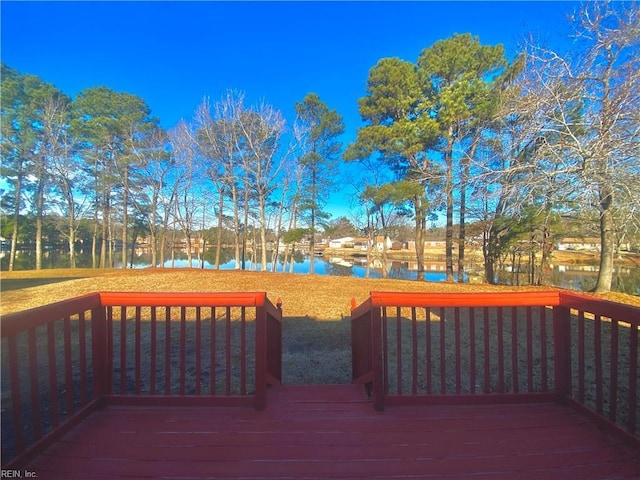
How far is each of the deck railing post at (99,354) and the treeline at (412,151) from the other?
849cm

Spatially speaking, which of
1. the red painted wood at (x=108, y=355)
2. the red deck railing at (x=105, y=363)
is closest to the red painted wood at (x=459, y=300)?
the red deck railing at (x=105, y=363)

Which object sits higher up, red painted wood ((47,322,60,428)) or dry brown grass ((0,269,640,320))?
red painted wood ((47,322,60,428))

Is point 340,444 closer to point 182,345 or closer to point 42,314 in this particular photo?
point 182,345

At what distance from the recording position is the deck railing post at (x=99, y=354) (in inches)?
83.7

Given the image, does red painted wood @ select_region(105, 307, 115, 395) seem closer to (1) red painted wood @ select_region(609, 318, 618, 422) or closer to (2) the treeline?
(1) red painted wood @ select_region(609, 318, 618, 422)

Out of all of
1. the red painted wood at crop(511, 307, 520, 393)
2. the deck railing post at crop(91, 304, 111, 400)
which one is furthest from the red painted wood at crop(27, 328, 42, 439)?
the red painted wood at crop(511, 307, 520, 393)

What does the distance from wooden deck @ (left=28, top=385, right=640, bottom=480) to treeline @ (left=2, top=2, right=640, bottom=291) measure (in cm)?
705

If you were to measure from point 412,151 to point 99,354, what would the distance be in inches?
500

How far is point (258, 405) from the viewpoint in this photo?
213 cm

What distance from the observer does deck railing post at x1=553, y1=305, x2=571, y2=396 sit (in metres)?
2.21

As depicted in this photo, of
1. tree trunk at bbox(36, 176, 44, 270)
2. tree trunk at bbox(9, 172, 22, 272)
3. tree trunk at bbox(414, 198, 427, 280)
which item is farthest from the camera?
tree trunk at bbox(36, 176, 44, 270)

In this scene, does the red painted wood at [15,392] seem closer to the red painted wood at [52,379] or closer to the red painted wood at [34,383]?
the red painted wood at [34,383]

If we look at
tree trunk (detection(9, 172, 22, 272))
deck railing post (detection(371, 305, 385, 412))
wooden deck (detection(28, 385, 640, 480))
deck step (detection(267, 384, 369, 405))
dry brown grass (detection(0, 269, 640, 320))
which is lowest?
dry brown grass (detection(0, 269, 640, 320))

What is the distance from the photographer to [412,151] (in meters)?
12.4
